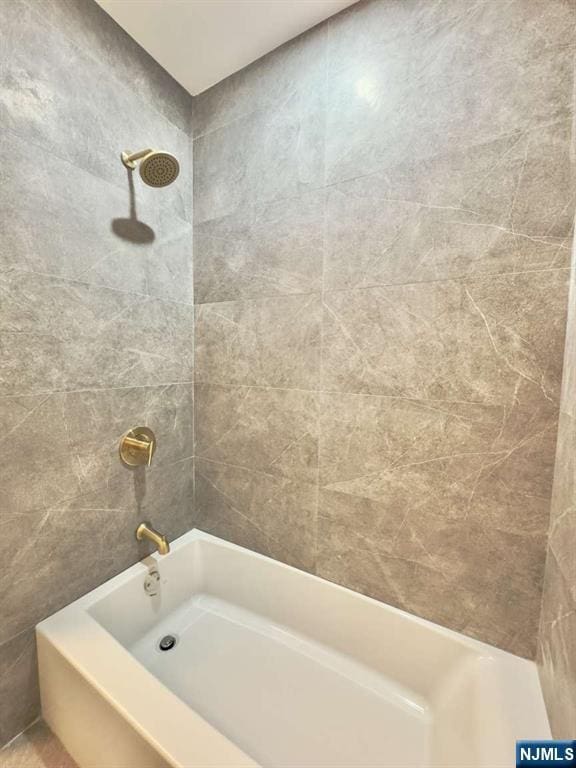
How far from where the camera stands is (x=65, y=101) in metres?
0.92

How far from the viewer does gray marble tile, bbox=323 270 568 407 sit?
799 millimetres

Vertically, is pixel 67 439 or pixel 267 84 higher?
pixel 267 84

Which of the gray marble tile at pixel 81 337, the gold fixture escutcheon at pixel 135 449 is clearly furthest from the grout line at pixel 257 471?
the gray marble tile at pixel 81 337

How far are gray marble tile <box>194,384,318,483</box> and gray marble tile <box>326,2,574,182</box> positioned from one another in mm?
845

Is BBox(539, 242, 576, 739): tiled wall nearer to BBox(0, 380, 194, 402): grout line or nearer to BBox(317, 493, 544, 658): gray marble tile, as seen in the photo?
BBox(317, 493, 544, 658): gray marble tile

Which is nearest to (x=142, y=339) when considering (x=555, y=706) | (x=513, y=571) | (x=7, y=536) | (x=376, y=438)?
(x=7, y=536)

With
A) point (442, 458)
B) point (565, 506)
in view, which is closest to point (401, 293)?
point (442, 458)

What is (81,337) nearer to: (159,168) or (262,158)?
(159,168)

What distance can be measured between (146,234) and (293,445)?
1.02 metres

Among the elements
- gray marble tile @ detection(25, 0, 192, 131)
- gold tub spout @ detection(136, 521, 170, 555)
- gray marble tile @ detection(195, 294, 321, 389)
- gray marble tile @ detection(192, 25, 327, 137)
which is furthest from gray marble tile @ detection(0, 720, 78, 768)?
gray marble tile @ detection(192, 25, 327, 137)

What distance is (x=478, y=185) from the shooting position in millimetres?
845

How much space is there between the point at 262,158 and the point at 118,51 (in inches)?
23.0

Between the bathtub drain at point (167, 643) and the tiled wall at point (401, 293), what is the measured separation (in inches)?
18.6

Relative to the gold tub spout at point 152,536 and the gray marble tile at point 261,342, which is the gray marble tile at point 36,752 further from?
the gray marble tile at point 261,342
